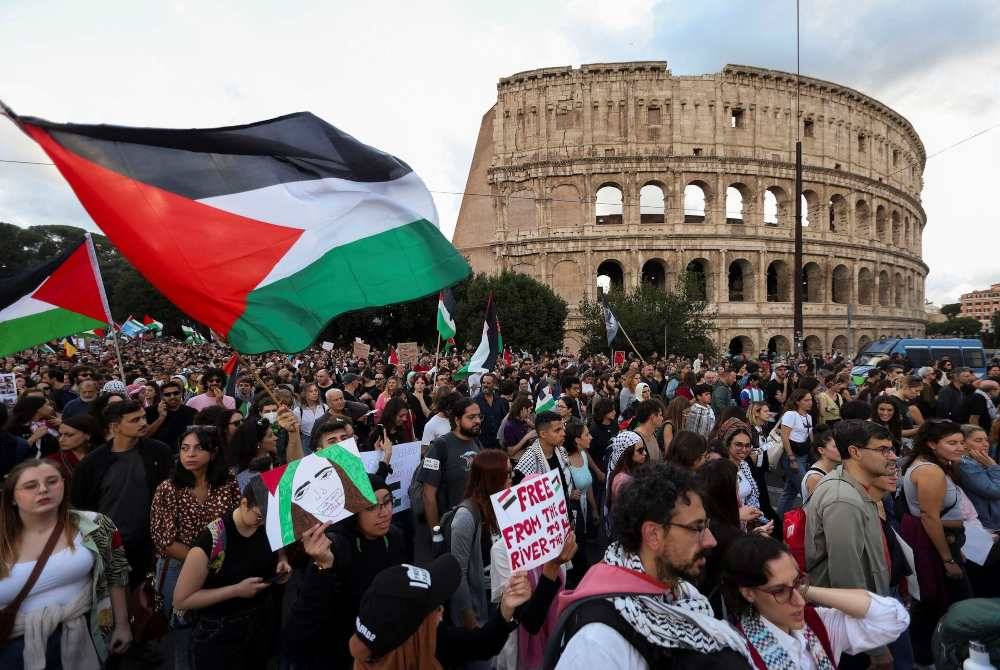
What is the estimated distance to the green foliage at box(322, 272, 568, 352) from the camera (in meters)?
33.8

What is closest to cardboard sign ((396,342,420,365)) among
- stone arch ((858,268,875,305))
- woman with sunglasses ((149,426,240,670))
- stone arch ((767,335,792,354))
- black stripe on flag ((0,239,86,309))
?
black stripe on flag ((0,239,86,309))

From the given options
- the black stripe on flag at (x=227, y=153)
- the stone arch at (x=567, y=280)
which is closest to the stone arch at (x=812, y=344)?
the stone arch at (x=567, y=280)

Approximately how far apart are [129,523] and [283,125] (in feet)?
9.74

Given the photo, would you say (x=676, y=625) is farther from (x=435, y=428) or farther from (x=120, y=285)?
(x=120, y=285)

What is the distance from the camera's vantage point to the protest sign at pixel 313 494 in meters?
2.66

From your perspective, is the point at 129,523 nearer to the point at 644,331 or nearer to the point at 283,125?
the point at 283,125

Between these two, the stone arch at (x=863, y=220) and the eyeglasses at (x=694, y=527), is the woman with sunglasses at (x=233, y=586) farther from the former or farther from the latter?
the stone arch at (x=863, y=220)

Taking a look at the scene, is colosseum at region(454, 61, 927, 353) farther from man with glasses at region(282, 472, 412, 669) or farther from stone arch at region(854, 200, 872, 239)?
man with glasses at region(282, 472, 412, 669)

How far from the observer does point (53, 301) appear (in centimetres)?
637

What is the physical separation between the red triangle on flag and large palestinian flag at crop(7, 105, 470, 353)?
3479 mm

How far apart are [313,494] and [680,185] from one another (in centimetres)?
3988

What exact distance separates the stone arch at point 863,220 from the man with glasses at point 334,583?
4934 cm

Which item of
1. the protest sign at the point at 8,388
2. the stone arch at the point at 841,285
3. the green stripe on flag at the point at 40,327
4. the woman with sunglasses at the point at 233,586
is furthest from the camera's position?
the stone arch at the point at 841,285

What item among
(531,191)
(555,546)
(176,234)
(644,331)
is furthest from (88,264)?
(531,191)
